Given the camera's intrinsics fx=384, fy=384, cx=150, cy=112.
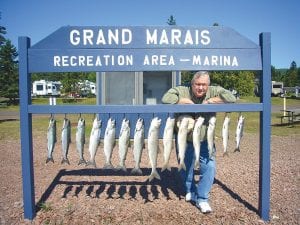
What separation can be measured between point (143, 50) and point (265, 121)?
2.01 m

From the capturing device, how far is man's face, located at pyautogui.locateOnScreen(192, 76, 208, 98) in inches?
211

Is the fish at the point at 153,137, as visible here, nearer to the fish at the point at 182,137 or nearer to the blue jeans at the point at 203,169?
the fish at the point at 182,137

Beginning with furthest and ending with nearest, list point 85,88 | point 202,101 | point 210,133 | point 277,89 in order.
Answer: point 277,89 < point 85,88 < point 202,101 < point 210,133

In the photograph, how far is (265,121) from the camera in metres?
5.48

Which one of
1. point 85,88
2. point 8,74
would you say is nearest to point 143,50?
point 8,74

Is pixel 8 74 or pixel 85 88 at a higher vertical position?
pixel 8 74

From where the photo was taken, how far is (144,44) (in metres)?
5.48

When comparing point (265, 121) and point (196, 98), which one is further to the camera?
point (196, 98)

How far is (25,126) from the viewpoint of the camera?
17.7 ft

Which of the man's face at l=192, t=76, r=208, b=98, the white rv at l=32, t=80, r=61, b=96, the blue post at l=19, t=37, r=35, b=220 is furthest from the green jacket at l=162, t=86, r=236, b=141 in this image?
the white rv at l=32, t=80, r=61, b=96

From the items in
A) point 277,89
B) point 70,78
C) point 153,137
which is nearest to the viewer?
point 153,137

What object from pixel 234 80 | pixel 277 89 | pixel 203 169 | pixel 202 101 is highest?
pixel 234 80

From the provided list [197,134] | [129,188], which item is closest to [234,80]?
[129,188]

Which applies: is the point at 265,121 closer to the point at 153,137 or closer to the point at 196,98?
the point at 196,98
